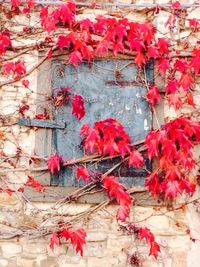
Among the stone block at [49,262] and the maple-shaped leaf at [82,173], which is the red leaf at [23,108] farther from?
the stone block at [49,262]

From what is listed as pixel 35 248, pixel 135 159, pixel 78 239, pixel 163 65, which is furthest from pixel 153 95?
pixel 35 248

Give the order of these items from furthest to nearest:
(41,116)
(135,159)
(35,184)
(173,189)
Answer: (41,116), (35,184), (135,159), (173,189)

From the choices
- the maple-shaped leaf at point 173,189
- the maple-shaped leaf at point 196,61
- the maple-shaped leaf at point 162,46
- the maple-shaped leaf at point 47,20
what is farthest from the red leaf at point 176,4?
the maple-shaped leaf at point 173,189

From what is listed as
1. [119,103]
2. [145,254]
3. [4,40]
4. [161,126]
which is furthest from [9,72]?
[145,254]

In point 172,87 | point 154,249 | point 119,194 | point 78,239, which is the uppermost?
point 172,87

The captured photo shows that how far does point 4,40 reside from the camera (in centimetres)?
476

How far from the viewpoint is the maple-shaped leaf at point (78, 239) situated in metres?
4.51

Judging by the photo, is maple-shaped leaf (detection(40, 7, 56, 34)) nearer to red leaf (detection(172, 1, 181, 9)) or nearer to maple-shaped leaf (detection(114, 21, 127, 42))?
maple-shaped leaf (detection(114, 21, 127, 42))

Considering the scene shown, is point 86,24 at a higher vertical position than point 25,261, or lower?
higher

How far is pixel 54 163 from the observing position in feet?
15.3

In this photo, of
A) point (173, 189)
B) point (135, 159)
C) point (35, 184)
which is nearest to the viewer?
point (173, 189)

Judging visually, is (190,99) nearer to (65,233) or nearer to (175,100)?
(175,100)

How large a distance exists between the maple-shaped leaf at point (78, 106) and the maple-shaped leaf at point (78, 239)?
1173 millimetres

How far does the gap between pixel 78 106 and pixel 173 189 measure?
1283mm
